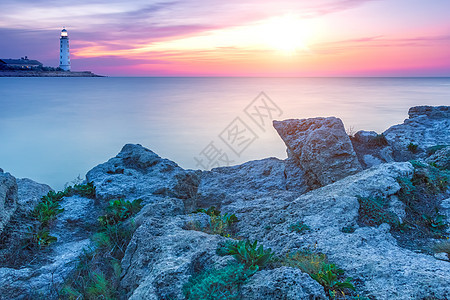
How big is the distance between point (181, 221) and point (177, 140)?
1955 cm

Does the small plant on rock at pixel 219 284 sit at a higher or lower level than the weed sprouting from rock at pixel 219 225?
higher

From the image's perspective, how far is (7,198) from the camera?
7.16 m

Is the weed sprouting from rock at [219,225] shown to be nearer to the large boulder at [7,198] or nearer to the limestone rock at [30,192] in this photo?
the large boulder at [7,198]

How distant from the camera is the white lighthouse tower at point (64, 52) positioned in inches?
5645

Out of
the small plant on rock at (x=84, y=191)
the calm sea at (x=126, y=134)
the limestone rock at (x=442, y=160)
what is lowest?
the calm sea at (x=126, y=134)

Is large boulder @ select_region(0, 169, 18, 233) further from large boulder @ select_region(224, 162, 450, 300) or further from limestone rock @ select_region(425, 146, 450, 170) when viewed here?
limestone rock @ select_region(425, 146, 450, 170)

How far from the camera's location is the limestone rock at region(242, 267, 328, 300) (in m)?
3.70

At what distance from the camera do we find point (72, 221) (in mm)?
7930

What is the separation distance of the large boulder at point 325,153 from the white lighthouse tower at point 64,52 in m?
154

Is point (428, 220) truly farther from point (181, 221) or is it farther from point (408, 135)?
point (408, 135)

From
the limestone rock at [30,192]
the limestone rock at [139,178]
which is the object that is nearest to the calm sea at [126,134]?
the limestone rock at [30,192]

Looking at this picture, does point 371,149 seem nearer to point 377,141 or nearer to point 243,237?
point 377,141

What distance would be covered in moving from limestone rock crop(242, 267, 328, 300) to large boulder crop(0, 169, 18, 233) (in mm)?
5334

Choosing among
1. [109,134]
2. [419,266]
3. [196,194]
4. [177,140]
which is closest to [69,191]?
[196,194]
